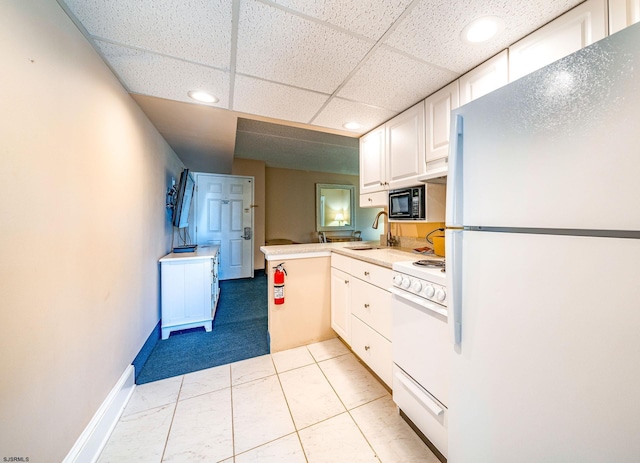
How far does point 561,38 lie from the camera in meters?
1.04

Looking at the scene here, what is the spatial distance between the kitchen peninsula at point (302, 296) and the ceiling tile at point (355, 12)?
152 centimetres

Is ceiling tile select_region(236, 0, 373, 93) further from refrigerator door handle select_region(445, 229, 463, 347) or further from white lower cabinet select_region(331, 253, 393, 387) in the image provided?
white lower cabinet select_region(331, 253, 393, 387)

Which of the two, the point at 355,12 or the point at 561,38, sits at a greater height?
the point at 355,12

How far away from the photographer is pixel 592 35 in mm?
950

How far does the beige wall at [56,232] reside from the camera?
0.76m

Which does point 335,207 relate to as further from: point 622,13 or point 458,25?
point 622,13

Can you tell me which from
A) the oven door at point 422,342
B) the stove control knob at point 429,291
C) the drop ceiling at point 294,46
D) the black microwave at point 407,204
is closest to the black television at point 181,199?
the drop ceiling at point 294,46

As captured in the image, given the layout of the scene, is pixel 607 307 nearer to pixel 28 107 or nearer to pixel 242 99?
pixel 28 107

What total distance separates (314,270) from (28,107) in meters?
1.94

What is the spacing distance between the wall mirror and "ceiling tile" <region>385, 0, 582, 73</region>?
15.3 feet

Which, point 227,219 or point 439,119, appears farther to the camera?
point 227,219

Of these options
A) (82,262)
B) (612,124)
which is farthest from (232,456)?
(612,124)

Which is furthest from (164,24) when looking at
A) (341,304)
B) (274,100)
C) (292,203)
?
(292,203)

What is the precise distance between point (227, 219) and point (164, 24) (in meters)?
3.72
